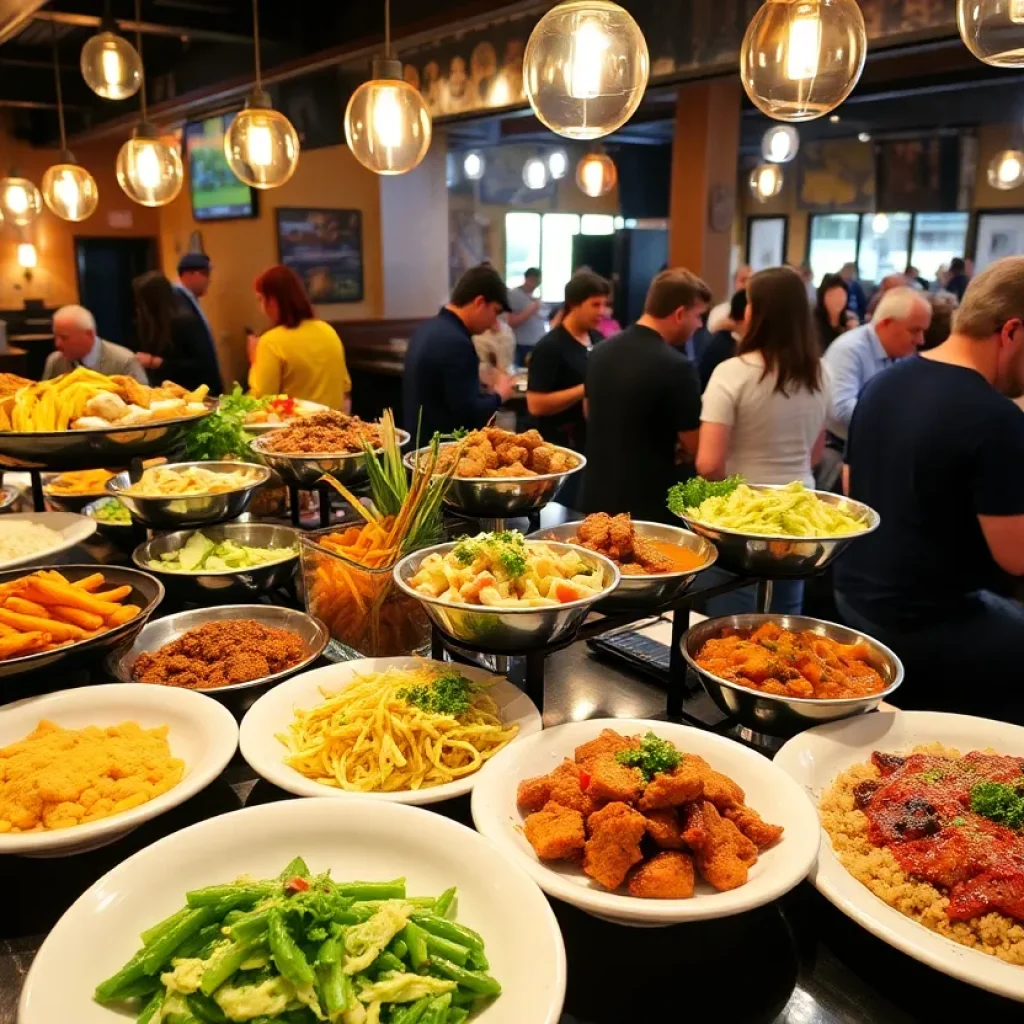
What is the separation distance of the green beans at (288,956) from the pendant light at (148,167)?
3853 mm

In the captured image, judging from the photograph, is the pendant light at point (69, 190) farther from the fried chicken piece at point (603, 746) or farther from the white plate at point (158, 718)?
the fried chicken piece at point (603, 746)

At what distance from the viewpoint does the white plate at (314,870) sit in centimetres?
107

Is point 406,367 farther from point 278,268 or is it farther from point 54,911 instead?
point 54,911

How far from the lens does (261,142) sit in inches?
148

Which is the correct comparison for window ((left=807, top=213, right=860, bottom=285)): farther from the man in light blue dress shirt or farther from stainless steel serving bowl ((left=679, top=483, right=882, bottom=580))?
stainless steel serving bowl ((left=679, top=483, right=882, bottom=580))

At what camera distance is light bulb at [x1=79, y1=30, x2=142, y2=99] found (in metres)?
4.11

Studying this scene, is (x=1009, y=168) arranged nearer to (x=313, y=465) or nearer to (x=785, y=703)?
(x=313, y=465)

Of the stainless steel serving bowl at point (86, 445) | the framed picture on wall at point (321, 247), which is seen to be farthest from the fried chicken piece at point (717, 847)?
the framed picture on wall at point (321, 247)

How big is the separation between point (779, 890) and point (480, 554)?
758 mm

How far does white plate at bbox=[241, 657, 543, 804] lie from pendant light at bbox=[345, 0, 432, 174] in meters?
2.20

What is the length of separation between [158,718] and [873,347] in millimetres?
4272

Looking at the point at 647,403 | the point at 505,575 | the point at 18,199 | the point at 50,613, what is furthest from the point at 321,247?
the point at 505,575

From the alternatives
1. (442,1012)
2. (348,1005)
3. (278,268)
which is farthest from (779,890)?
(278,268)

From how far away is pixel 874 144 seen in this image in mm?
12938
